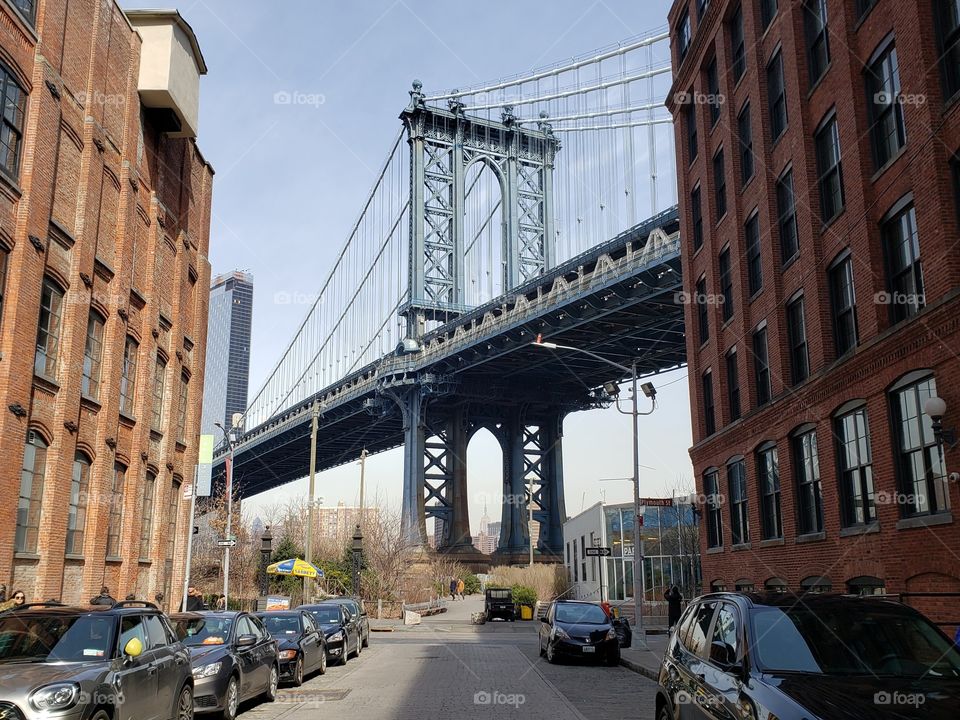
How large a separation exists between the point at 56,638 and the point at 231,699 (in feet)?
13.1

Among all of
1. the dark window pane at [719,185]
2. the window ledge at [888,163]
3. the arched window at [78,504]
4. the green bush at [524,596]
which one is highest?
the dark window pane at [719,185]

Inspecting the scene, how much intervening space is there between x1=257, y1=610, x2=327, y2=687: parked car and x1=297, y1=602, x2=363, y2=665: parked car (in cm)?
119

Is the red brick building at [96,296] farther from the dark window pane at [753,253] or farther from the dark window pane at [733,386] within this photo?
the dark window pane at [733,386]

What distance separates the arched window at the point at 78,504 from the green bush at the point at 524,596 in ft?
111

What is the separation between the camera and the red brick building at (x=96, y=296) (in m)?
18.2

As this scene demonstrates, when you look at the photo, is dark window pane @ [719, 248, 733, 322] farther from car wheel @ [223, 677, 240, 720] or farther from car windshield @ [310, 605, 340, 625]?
car wheel @ [223, 677, 240, 720]

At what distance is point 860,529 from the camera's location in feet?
62.4

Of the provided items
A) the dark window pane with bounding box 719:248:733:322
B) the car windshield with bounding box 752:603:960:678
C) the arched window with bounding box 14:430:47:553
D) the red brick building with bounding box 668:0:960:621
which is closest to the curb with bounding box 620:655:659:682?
the red brick building with bounding box 668:0:960:621

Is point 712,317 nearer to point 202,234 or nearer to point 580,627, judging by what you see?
point 580,627

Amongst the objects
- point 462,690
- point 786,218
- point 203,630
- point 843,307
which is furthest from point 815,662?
point 786,218

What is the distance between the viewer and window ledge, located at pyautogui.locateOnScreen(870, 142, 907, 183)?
17797 millimetres

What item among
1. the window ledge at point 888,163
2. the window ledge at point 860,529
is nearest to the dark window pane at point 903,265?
the window ledge at point 888,163

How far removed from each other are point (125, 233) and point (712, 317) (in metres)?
17.4

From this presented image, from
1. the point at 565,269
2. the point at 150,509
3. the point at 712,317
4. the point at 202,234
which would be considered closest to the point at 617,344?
the point at 565,269
